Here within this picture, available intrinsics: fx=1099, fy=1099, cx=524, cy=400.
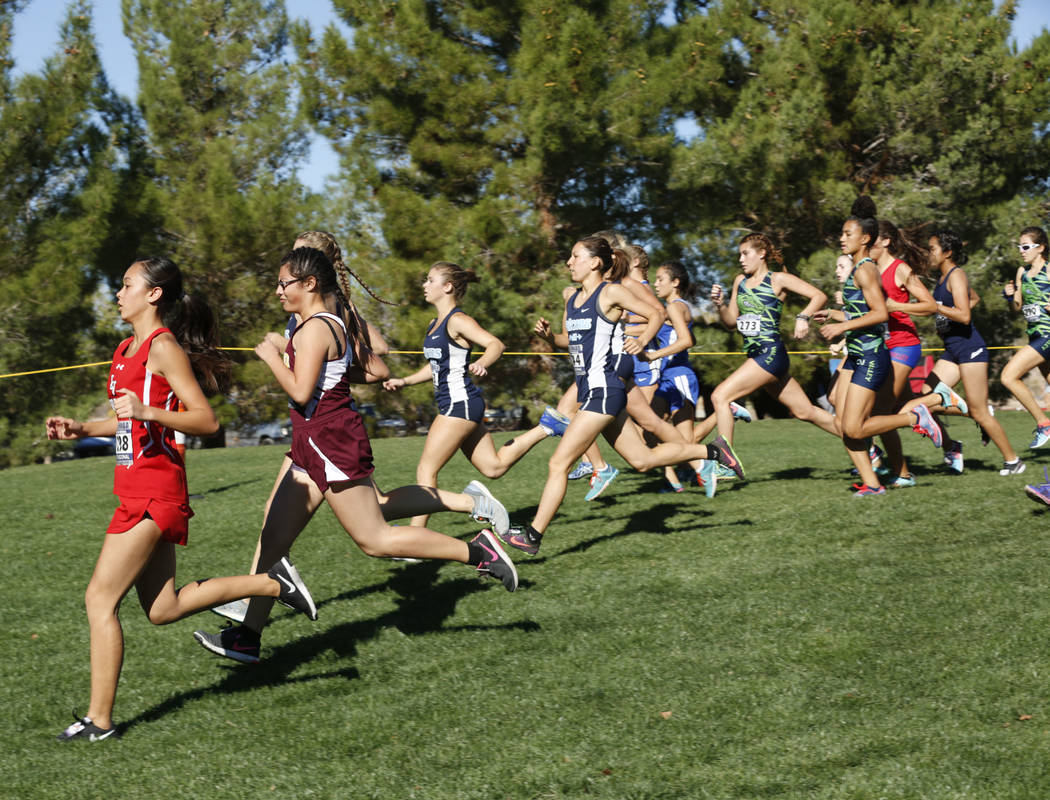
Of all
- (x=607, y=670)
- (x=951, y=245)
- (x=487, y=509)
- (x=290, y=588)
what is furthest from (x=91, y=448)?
(x=607, y=670)

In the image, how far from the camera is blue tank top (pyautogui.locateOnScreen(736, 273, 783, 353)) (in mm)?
8609

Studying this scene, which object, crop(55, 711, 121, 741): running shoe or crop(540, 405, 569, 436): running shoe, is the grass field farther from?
crop(540, 405, 569, 436): running shoe

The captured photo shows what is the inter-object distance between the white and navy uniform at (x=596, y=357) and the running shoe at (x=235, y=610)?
2.61 meters

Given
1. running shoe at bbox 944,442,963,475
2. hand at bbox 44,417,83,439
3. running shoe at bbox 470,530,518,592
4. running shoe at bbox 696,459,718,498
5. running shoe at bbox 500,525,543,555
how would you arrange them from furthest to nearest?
running shoe at bbox 944,442,963,475, running shoe at bbox 696,459,718,498, running shoe at bbox 500,525,543,555, running shoe at bbox 470,530,518,592, hand at bbox 44,417,83,439

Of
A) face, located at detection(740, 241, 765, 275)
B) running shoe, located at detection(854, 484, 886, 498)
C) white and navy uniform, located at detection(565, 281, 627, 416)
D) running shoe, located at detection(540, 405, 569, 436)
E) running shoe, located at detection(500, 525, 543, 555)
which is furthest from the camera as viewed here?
face, located at detection(740, 241, 765, 275)

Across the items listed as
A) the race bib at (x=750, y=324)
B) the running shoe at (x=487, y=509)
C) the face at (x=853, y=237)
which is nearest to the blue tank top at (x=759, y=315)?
the race bib at (x=750, y=324)

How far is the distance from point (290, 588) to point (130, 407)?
1104 millimetres

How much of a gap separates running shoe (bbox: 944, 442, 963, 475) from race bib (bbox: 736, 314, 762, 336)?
2.30 metres

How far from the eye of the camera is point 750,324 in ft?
28.4

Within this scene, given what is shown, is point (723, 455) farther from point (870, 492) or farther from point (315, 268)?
point (315, 268)

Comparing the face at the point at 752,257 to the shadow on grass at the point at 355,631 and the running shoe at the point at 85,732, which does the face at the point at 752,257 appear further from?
the running shoe at the point at 85,732

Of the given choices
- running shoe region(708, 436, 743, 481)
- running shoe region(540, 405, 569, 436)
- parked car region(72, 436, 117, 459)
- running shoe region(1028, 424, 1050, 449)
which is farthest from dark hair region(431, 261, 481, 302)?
parked car region(72, 436, 117, 459)

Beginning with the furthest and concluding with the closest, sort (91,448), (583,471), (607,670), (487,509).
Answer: (91,448), (583,471), (487,509), (607,670)

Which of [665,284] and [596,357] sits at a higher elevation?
A: [665,284]
